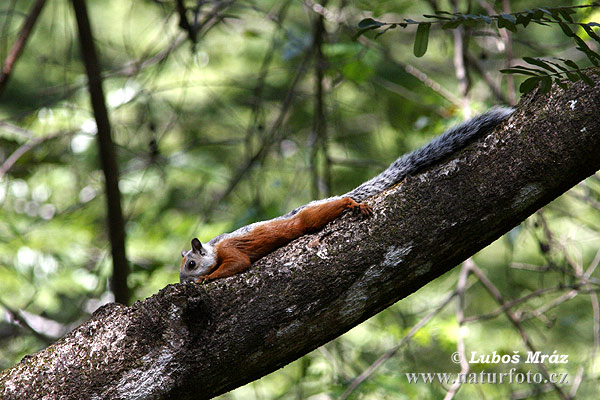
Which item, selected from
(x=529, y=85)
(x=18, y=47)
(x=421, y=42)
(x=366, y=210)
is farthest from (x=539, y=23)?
(x=18, y=47)

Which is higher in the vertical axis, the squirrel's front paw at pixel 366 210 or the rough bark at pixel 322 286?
the squirrel's front paw at pixel 366 210

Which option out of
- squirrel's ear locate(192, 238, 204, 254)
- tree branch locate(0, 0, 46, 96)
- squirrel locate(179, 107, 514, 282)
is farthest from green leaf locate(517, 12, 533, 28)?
tree branch locate(0, 0, 46, 96)

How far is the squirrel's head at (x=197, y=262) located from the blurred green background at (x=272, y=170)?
0.66m

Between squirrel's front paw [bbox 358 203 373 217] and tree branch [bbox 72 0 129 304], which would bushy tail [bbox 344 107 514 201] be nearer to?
squirrel's front paw [bbox 358 203 373 217]

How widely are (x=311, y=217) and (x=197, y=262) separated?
0.94 meters

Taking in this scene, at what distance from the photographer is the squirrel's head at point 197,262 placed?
355 centimetres

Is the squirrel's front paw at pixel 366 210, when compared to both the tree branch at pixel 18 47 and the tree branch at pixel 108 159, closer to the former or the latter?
the tree branch at pixel 108 159

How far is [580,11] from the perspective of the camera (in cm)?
452

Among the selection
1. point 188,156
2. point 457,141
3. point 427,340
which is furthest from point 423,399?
point 188,156

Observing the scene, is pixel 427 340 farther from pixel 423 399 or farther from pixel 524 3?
pixel 524 3

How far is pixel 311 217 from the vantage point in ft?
9.81

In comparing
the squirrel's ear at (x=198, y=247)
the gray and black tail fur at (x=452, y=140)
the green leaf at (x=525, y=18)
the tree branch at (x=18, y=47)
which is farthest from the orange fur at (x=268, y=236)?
the tree branch at (x=18, y=47)

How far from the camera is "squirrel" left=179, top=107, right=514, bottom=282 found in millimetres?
2613

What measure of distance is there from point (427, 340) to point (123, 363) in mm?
3135
